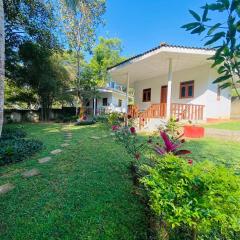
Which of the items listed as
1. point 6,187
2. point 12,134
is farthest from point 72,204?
point 12,134

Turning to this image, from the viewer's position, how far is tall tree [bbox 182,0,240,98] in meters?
0.98

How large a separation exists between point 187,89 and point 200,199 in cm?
1070

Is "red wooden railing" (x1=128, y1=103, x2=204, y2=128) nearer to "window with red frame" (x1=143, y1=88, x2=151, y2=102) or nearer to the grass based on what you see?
"window with red frame" (x1=143, y1=88, x2=151, y2=102)

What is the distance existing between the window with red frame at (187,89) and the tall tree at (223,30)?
10.6 metres

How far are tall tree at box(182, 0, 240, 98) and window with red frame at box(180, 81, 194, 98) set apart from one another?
34.6ft

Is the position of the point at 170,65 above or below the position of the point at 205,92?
above

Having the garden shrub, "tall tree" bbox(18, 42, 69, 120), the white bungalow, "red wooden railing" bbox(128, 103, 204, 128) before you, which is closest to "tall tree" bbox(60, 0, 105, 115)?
"tall tree" bbox(18, 42, 69, 120)

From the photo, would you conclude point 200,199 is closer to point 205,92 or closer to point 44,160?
point 44,160

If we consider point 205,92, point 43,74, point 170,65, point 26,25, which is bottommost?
point 205,92

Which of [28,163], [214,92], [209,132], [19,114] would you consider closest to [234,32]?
[28,163]

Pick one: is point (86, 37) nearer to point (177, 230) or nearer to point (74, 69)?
point (74, 69)

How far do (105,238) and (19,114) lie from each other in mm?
17872

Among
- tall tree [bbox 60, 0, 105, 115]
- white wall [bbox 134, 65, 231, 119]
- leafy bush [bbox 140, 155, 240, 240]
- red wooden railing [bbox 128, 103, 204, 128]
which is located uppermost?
tall tree [bbox 60, 0, 105, 115]

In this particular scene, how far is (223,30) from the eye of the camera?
1.03 metres
